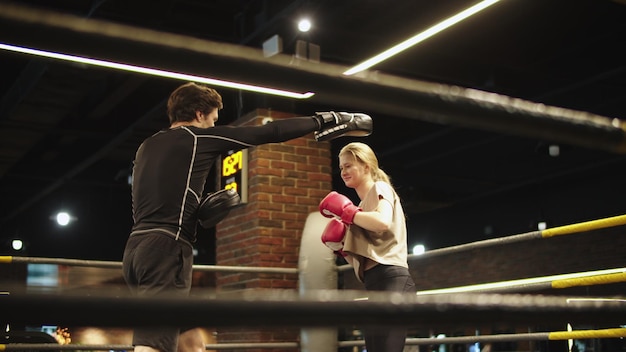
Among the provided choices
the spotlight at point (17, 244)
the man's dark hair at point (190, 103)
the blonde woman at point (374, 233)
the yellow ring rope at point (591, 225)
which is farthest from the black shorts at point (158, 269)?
the spotlight at point (17, 244)

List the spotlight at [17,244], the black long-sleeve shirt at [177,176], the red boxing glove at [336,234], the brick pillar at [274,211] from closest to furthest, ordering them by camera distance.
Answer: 1. the black long-sleeve shirt at [177,176]
2. the red boxing glove at [336,234]
3. the brick pillar at [274,211]
4. the spotlight at [17,244]

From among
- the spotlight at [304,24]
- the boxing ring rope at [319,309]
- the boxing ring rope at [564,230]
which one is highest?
the spotlight at [304,24]

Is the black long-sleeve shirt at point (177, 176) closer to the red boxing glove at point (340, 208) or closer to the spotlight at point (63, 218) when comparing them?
the red boxing glove at point (340, 208)

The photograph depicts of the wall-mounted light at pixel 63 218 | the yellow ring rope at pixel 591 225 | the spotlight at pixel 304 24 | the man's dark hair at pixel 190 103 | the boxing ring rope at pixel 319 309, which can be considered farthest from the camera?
the wall-mounted light at pixel 63 218

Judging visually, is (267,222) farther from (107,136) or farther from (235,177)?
(107,136)

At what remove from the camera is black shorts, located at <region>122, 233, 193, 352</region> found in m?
2.07

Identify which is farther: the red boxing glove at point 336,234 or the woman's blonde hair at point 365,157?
the red boxing glove at point 336,234

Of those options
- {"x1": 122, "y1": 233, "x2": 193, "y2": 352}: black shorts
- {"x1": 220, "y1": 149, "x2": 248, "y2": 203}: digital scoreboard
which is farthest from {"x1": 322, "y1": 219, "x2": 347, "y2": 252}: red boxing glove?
{"x1": 220, "y1": 149, "x2": 248, "y2": 203}: digital scoreboard

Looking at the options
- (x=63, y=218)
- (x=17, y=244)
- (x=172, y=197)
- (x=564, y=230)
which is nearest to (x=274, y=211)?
(x=564, y=230)

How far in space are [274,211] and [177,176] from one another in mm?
3108

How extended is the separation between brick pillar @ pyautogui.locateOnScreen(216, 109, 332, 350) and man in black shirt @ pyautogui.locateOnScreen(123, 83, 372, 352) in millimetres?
2953

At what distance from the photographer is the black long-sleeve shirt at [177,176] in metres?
2.18

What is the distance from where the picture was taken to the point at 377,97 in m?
→ 0.59

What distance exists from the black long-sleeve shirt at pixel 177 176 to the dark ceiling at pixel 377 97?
1.42ft
